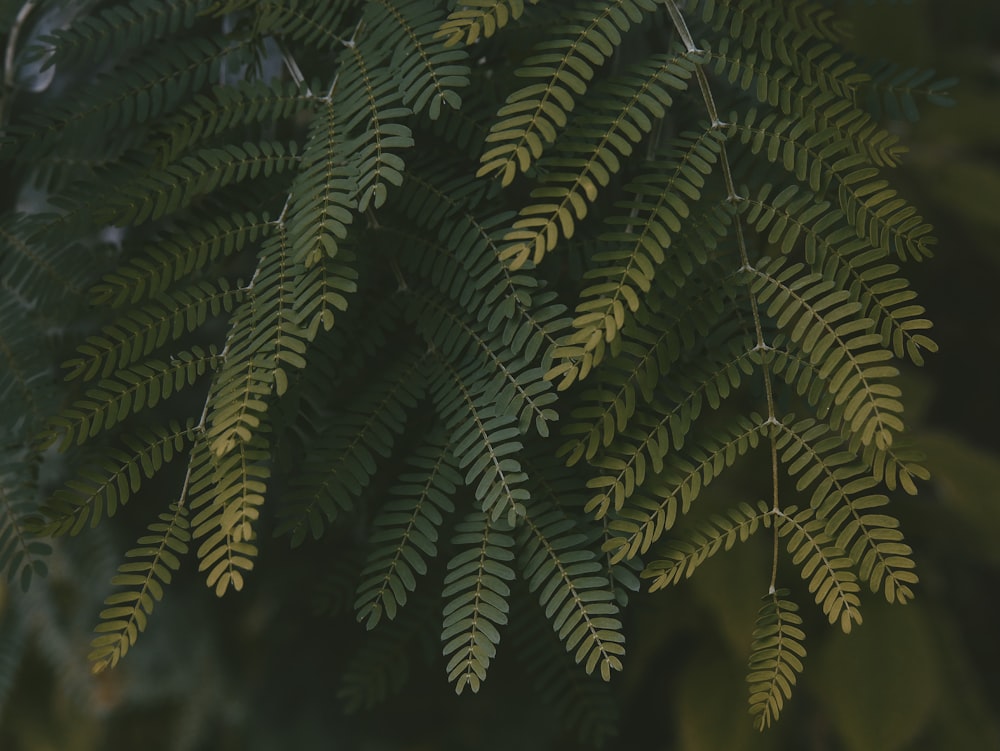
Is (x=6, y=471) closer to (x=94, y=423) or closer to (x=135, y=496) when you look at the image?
(x=94, y=423)

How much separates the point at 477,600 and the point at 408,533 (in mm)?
63

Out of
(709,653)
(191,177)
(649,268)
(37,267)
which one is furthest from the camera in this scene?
(709,653)

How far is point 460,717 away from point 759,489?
0.54 meters

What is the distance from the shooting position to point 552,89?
49 cm

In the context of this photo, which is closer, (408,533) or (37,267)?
(408,533)

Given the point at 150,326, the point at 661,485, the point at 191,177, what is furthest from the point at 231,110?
the point at 661,485

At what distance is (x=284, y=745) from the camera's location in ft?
4.25

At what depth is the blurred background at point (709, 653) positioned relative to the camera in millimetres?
1143

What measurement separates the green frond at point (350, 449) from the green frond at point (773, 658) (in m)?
0.24

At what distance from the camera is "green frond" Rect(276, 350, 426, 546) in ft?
1.80

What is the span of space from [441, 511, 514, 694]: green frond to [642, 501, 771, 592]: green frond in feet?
0.27

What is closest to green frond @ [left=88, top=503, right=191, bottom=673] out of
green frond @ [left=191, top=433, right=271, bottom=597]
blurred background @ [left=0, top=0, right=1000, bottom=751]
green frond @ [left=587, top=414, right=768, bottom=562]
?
green frond @ [left=191, top=433, right=271, bottom=597]

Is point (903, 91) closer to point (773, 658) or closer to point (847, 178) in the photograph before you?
point (847, 178)

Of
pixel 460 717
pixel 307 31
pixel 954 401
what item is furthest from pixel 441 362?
pixel 954 401
